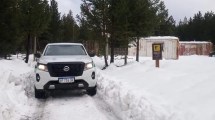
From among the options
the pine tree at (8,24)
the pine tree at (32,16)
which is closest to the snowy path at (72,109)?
the pine tree at (8,24)

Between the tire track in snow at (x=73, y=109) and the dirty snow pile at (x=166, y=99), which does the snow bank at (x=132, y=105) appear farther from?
the tire track in snow at (x=73, y=109)

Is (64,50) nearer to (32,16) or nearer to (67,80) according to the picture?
(67,80)

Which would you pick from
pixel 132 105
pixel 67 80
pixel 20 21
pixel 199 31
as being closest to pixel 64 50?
pixel 67 80

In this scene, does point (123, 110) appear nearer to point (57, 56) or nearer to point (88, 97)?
point (88, 97)

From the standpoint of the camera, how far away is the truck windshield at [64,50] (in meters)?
13.5

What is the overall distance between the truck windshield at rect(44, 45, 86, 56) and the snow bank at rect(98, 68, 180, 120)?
6.45 ft

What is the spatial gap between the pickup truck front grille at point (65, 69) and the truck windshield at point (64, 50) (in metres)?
1.48

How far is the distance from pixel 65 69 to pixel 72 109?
216 cm

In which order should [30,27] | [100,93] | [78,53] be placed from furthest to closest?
[30,27]
[78,53]
[100,93]

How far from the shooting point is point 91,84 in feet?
40.5

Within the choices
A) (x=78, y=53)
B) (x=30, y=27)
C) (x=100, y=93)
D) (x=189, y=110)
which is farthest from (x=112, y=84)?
(x=30, y=27)

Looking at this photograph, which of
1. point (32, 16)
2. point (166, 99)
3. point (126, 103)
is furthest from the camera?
point (32, 16)

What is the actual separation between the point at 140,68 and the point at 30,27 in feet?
49.8

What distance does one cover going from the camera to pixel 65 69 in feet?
39.3
